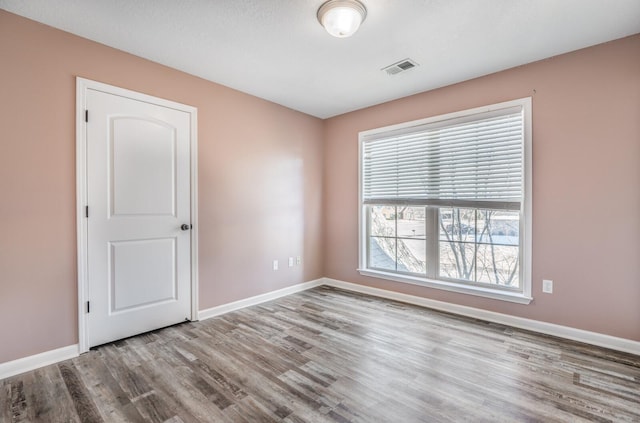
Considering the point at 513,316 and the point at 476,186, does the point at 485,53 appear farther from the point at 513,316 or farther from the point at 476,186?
the point at 513,316

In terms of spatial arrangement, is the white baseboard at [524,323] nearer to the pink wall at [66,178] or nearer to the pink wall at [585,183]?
the pink wall at [585,183]

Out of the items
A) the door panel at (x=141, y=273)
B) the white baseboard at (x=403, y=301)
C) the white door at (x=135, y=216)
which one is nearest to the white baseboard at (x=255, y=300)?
the white baseboard at (x=403, y=301)

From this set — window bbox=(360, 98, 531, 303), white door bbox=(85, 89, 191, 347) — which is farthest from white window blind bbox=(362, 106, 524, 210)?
white door bbox=(85, 89, 191, 347)

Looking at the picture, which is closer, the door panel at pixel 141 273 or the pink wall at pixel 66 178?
the pink wall at pixel 66 178

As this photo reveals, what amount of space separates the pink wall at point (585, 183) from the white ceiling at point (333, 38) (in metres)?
0.20

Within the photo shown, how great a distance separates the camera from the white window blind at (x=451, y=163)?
9.77 ft

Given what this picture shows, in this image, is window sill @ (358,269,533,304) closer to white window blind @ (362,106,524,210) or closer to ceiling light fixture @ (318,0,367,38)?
white window blind @ (362,106,524,210)

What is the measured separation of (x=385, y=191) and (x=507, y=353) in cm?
220

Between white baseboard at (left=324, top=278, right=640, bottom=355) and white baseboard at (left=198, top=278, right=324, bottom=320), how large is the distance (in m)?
0.83

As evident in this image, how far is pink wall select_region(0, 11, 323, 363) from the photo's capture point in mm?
2131

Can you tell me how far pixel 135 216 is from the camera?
2.71m

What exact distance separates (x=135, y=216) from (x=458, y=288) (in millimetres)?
3341

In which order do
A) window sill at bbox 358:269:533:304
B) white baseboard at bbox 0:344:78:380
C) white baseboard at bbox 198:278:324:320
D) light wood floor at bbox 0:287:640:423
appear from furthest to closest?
white baseboard at bbox 198:278:324:320 → window sill at bbox 358:269:533:304 → white baseboard at bbox 0:344:78:380 → light wood floor at bbox 0:287:640:423

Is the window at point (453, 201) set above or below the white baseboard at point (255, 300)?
above
